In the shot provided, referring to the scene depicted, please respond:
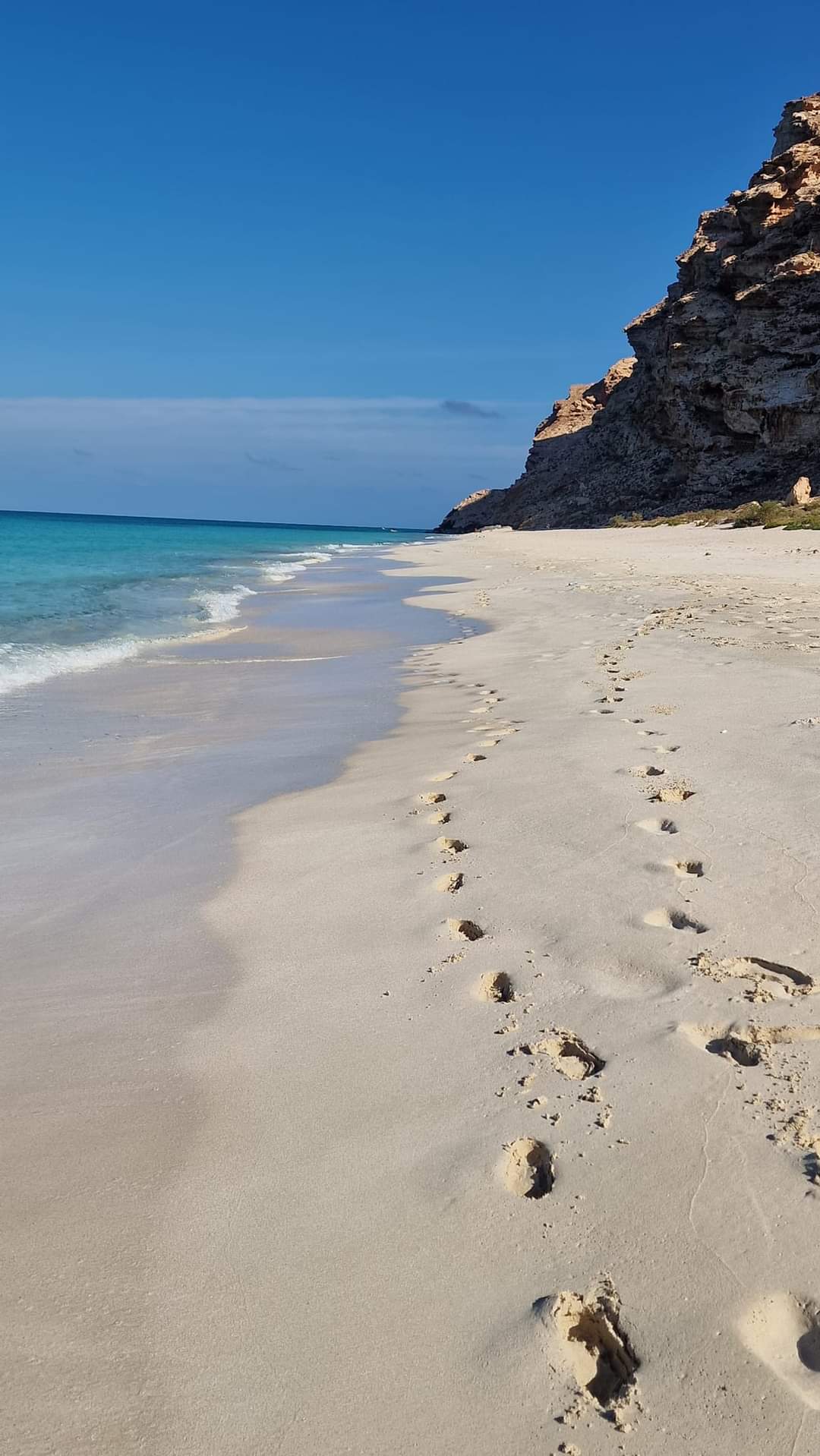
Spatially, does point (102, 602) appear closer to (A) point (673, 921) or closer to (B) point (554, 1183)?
(A) point (673, 921)

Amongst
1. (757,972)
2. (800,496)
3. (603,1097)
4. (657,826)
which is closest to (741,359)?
(800,496)

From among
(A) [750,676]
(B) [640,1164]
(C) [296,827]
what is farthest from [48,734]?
(B) [640,1164]

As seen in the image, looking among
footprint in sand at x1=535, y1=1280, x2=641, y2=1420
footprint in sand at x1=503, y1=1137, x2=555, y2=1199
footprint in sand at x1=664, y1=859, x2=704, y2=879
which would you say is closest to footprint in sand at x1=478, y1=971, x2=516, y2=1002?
footprint in sand at x1=503, y1=1137, x2=555, y2=1199

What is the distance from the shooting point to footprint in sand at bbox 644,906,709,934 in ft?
9.62

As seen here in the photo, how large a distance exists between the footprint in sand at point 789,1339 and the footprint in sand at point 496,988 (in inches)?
46.7

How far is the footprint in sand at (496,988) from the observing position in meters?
2.74

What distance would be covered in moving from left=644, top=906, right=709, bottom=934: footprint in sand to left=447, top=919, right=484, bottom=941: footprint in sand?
1.92ft

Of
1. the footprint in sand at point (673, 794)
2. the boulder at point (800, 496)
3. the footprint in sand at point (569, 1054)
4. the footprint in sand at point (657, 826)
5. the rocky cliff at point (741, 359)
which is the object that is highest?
the rocky cliff at point (741, 359)

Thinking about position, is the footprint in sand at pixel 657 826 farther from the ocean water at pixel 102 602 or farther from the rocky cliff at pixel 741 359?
the rocky cliff at pixel 741 359

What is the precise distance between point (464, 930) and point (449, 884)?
0.40 meters

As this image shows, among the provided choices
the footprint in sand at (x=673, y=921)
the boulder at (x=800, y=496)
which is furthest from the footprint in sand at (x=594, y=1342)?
the boulder at (x=800, y=496)

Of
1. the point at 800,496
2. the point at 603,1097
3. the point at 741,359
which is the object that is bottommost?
the point at 603,1097

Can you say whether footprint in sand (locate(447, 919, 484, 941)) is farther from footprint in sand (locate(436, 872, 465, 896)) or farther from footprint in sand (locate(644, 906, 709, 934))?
footprint in sand (locate(644, 906, 709, 934))

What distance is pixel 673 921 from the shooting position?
3010 millimetres
